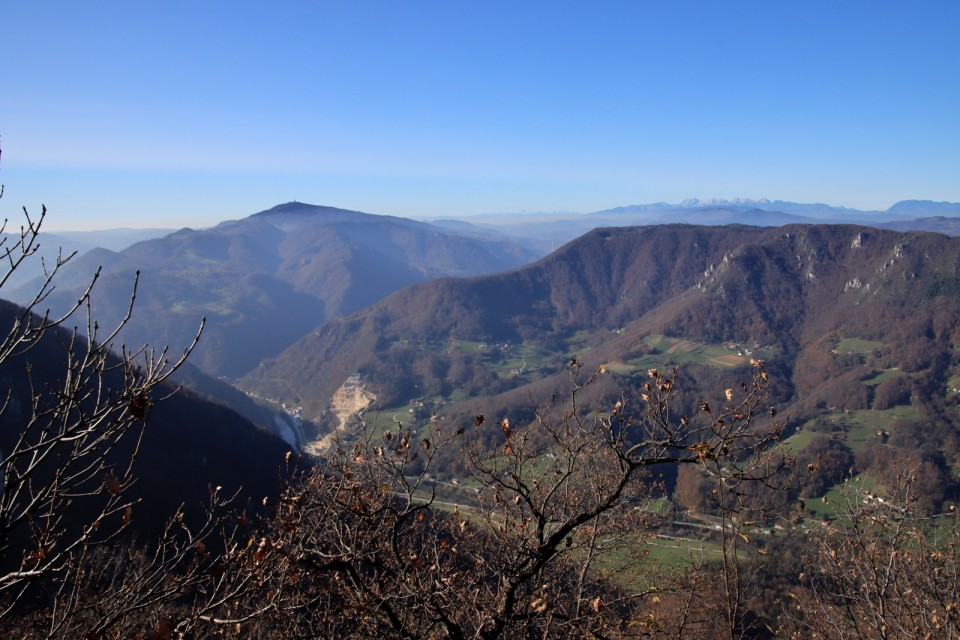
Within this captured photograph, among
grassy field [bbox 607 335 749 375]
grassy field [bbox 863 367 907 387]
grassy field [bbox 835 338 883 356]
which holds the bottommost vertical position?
grassy field [bbox 607 335 749 375]

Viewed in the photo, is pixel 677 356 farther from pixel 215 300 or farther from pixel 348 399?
pixel 215 300

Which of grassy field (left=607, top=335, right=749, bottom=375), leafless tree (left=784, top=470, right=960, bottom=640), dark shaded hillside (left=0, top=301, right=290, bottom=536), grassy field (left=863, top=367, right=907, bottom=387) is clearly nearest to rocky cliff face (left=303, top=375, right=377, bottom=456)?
dark shaded hillside (left=0, top=301, right=290, bottom=536)

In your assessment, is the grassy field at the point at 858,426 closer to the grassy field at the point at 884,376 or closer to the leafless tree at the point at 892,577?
the grassy field at the point at 884,376

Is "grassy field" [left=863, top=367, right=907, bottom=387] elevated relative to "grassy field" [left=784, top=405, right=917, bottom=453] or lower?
elevated

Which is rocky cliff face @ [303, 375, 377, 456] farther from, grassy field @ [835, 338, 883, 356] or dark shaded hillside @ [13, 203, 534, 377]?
grassy field @ [835, 338, 883, 356]

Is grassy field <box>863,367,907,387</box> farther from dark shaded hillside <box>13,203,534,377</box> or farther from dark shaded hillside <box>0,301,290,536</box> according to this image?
dark shaded hillside <box>13,203,534,377</box>

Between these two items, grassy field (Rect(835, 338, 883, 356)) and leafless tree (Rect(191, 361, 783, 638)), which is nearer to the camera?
leafless tree (Rect(191, 361, 783, 638))

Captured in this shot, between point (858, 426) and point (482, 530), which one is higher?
point (482, 530)

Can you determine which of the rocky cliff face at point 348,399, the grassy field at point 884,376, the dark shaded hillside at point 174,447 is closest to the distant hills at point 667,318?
the grassy field at point 884,376

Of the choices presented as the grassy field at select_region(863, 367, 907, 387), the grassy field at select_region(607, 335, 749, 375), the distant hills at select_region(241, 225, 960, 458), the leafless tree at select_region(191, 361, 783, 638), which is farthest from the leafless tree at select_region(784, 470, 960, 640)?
the grassy field at select_region(863, 367, 907, 387)

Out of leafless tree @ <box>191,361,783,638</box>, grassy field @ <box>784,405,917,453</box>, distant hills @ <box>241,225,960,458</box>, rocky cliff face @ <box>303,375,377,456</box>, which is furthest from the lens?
rocky cliff face @ <box>303,375,377,456</box>

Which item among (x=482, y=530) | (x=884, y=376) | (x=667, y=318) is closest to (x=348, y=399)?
(x=667, y=318)

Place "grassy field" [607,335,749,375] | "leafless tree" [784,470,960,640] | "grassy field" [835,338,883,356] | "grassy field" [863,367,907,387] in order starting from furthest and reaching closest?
"grassy field" [835,338,883,356] → "grassy field" [607,335,749,375] → "grassy field" [863,367,907,387] → "leafless tree" [784,470,960,640]
